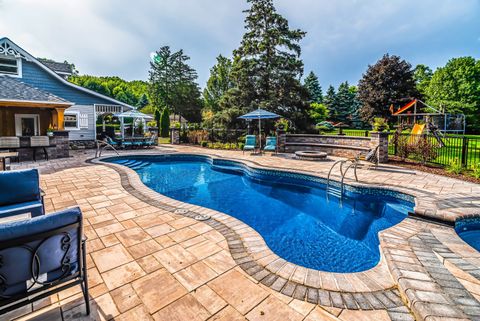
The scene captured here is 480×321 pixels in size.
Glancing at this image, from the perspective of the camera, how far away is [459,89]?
29422 mm

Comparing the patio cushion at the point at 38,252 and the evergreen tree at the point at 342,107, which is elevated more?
the evergreen tree at the point at 342,107

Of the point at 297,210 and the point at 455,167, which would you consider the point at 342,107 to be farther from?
the point at 297,210

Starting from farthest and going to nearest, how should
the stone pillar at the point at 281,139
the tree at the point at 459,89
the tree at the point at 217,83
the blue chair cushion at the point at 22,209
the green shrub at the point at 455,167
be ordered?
1. the tree at the point at 217,83
2. the tree at the point at 459,89
3. the stone pillar at the point at 281,139
4. the green shrub at the point at 455,167
5. the blue chair cushion at the point at 22,209

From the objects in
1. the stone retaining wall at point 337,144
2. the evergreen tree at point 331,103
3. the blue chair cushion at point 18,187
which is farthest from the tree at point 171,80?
the blue chair cushion at point 18,187

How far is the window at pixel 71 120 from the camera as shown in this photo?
47.6ft

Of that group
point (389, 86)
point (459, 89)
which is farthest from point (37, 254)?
point (459, 89)

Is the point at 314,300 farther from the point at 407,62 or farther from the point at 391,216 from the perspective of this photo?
the point at 407,62

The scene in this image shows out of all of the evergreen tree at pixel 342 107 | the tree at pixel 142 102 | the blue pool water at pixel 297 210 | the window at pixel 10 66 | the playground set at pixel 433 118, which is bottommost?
the blue pool water at pixel 297 210

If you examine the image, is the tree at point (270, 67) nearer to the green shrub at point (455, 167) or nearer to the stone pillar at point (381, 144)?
the stone pillar at point (381, 144)

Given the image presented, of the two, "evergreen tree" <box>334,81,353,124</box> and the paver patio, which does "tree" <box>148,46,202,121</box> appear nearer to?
"evergreen tree" <box>334,81,353,124</box>

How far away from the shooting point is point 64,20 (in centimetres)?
958

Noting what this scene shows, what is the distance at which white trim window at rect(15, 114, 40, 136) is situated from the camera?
1305cm

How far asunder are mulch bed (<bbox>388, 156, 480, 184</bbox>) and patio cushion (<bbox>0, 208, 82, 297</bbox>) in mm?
9133

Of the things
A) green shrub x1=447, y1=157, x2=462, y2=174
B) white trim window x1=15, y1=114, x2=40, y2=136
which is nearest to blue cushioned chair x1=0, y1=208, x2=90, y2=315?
green shrub x1=447, y1=157, x2=462, y2=174
